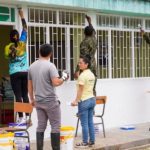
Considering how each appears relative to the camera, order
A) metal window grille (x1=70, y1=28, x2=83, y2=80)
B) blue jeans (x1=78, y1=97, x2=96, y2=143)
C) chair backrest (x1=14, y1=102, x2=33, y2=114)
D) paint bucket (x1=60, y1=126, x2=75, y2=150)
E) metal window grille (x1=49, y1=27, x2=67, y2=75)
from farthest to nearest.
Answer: metal window grille (x1=70, y1=28, x2=83, y2=80) → metal window grille (x1=49, y1=27, x2=67, y2=75) → blue jeans (x1=78, y1=97, x2=96, y2=143) → chair backrest (x1=14, y1=102, x2=33, y2=114) → paint bucket (x1=60, y1=126, x2=75, y2=150)

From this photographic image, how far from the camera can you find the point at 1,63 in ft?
44.7

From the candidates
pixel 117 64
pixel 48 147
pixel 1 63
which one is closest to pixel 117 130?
pixel 117 64

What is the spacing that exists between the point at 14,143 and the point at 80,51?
3.14 metres

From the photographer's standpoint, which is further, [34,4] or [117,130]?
[117,130]

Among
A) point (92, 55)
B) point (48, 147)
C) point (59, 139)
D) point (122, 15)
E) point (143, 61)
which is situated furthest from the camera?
point (143, 61)

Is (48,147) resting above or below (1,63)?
below

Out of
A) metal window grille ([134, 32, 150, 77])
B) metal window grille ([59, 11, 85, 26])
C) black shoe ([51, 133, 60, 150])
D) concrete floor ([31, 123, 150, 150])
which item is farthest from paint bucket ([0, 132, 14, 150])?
metal window grille ([134, 32, 150, 77])

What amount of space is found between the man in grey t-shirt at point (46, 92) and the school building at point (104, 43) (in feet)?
6.94

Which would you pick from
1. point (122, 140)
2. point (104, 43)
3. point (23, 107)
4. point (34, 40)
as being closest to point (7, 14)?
point (34, 40)

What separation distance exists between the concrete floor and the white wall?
56cm

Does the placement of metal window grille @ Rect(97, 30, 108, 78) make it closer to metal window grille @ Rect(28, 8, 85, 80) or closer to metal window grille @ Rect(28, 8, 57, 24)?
metal window grille @ Rect(28, 8, 85, 80)

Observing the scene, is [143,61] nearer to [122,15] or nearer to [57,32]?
[122,15]

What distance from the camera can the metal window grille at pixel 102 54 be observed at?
1270 centimetres

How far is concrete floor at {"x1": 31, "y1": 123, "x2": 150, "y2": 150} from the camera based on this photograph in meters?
10.3
